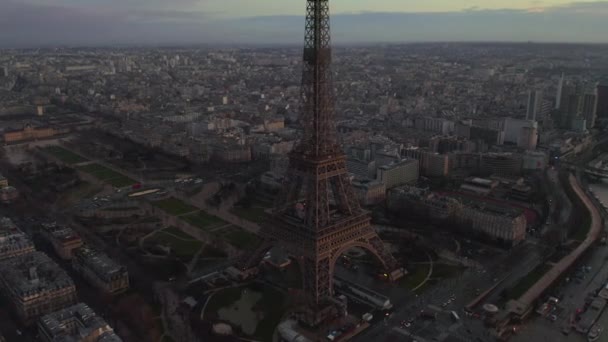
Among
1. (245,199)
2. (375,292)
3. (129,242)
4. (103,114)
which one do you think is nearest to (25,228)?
(129,242)

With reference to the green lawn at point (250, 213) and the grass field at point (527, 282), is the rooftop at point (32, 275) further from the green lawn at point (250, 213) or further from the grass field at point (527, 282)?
the grass field at point (527, 282)

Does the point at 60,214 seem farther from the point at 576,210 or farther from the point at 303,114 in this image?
the point at 576,210

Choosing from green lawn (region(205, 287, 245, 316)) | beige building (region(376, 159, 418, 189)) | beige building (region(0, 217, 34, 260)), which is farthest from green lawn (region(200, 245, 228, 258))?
beige building (region(376, 159, 418, 189))

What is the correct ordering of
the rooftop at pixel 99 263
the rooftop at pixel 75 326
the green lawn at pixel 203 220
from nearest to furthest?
the rooftop at pixel 75 326 < the rooftop at pixel 99 263 < the green lawn at pixel 203 220

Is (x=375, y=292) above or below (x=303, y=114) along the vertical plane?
below

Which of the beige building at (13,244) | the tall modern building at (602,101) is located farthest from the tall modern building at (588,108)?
the beige building at (13,244)

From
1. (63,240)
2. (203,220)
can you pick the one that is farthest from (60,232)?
(203,220)

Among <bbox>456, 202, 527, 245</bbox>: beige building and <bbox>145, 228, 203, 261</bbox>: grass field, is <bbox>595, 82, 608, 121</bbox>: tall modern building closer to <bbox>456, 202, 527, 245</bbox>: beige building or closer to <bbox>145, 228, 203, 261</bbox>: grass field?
<bbox>456, 202, 527, 245</bbox>: beige building
